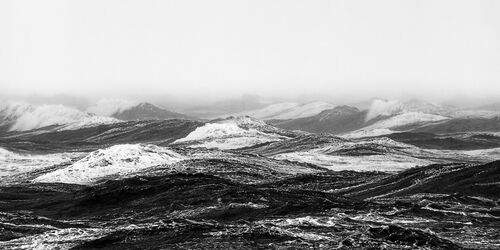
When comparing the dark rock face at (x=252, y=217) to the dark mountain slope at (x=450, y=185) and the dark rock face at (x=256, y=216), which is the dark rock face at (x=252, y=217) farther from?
the dark mountain slope at (x=450, y=185)

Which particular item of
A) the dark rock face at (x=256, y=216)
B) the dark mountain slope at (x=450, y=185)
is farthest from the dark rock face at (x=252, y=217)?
the dark mountain slope at (x=450, y=185)

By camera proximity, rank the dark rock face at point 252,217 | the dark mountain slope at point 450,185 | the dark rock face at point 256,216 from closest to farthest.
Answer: the dark rock face at point 252,217 < the dark rock face at point 256,216 < the dark mountain slope at point 450,185

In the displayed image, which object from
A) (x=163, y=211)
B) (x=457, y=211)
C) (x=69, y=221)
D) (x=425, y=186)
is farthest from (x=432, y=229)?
(x=425, y=186)

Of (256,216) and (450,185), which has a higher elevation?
(256,216)

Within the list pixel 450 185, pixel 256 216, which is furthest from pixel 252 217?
pixel 450 185

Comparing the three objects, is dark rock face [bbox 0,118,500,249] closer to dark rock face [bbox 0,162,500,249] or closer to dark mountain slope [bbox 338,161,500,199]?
dark rock face [bbox 0,162,500,249]

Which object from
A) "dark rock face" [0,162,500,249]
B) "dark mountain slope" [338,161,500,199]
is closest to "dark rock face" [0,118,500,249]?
"dark rock face" [0,162,500,249]

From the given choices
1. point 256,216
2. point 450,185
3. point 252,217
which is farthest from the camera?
point 450,185

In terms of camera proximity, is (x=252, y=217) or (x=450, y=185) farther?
(x=450, y=185)

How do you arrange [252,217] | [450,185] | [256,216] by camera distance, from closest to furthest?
[252,217] < [256,216] < [450,185]

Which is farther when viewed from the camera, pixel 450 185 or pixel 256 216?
pixel 450 185

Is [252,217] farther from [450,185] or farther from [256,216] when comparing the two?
[450,185]

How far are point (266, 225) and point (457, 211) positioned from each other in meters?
42.3

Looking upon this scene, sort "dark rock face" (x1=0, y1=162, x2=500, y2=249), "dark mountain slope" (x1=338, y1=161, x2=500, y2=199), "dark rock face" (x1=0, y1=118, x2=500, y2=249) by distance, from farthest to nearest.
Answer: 1. "dark mountain slope" (x1=338, y1=161, x2=500, y2=199)
2. "dark rock face" (x1=0, y1=162, x2=500, y2=249)
3. "dark rock face" (x1=0, y1=118, x2=500, y2=249)
